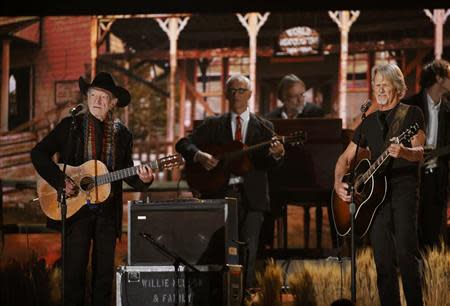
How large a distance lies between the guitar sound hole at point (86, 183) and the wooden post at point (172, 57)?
5.75 meters

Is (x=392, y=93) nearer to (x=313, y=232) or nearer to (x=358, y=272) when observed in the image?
(x=358, y=272)

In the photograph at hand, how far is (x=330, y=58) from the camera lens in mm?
11438

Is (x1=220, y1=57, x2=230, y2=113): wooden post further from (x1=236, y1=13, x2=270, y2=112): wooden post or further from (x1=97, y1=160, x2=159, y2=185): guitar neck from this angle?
(x1=97, y1=160, x2=159, y2=185): guitar neck

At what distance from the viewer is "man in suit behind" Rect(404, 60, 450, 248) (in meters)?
6.88

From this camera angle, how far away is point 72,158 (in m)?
5.69

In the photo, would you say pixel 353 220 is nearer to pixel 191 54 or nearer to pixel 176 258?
pixel 176 258

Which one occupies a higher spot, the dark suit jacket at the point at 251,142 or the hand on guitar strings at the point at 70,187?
the dark suit jacket at the point at 251,142

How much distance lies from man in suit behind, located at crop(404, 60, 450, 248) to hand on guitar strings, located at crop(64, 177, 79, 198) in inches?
127

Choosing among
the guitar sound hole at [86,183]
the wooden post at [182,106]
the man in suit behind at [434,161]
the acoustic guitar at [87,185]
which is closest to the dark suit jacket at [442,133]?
the man in suit behind at [434,161]

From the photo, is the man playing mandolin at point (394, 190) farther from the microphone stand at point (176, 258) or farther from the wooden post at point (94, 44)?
the wooden post at point (94, 44)

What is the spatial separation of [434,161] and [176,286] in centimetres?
296

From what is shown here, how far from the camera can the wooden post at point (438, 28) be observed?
1071cm

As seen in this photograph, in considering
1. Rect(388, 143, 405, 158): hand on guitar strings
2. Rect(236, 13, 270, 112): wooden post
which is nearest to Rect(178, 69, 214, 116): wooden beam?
Rect(236, 13, 270, 112): wooden post

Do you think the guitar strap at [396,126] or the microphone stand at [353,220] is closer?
the microphone stand at [353,220]
